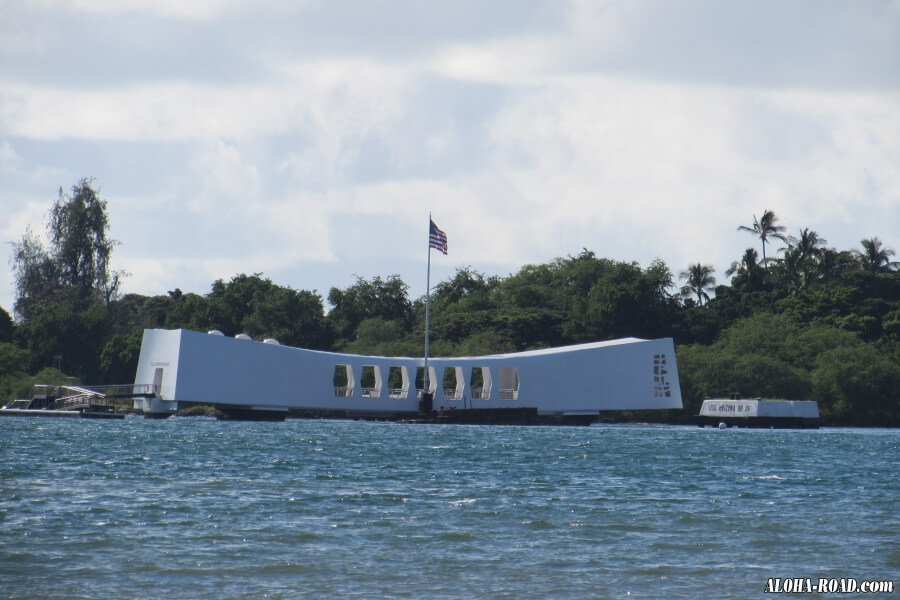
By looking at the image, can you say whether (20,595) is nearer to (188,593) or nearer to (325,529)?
(188,593)

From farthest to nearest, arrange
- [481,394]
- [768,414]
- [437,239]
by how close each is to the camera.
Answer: [481,394] → [768,414] → [437,239]

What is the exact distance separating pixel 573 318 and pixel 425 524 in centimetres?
5767

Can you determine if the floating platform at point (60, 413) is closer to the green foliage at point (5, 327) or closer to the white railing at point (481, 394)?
the white railing at point (481, 394)

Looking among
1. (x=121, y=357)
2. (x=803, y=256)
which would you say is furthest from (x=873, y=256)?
(x=121, y=357)

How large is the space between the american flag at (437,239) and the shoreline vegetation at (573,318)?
677 inches

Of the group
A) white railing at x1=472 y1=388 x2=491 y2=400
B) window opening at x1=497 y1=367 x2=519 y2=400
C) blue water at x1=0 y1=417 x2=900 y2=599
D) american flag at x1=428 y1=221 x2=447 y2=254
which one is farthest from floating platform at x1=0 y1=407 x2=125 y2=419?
blue water at x1=0 y1=417 x2=900 y2=599

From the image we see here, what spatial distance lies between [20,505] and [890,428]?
164ft

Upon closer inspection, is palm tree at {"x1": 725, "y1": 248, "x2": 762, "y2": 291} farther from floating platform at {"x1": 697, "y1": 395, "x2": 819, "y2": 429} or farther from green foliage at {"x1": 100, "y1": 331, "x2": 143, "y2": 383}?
green foliage at {"x1": 100, "y1": 331, "x2": 143, "y2": 383}

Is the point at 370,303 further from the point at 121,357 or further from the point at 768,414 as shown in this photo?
the point at 768,414

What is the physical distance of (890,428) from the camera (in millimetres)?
55156

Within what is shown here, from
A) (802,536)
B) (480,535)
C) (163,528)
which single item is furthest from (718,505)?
(163,528)

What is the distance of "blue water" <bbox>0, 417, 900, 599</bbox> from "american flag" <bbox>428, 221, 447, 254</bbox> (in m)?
21.8

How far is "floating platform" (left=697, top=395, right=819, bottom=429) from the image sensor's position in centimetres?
5175

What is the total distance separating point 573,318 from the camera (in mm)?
70812
